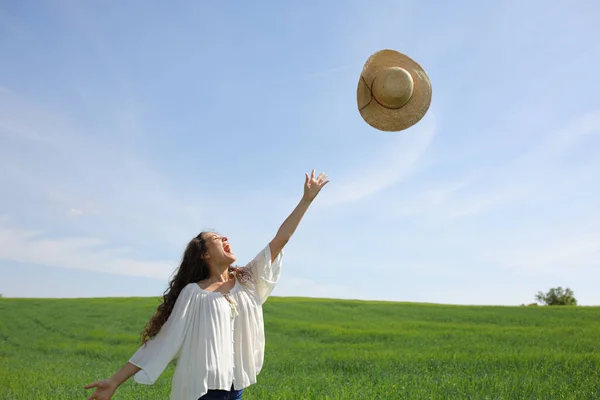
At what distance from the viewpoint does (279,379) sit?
11.6 metres

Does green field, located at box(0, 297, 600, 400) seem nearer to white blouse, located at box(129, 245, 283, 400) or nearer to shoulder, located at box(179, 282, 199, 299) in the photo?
white blouse, located at box(129, 245, 283, 400)

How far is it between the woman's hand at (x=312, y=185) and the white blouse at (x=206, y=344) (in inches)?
39.5

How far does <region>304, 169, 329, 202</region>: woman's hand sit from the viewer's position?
16.3 feet

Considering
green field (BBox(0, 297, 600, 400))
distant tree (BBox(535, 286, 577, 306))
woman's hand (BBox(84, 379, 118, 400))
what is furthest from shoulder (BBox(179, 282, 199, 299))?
distant tree (BBox(535, 286, 577, 306))

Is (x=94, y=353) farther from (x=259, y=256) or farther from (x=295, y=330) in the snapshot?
(x=259, y=256)

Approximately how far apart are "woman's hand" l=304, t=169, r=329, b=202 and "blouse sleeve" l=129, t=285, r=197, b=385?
4.33 ft

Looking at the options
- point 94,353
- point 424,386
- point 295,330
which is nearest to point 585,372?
point 424,386

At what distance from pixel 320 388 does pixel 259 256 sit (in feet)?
19.8

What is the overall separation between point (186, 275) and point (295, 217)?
1.10 meters

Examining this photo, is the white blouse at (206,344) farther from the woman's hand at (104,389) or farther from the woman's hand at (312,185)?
the woman's hand at (312,185)

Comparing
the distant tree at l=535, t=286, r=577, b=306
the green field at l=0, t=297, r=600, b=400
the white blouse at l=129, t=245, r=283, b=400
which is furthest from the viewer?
the distant tree at l=535, t=286, r=577, b=306

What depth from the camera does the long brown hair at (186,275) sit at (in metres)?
4.74

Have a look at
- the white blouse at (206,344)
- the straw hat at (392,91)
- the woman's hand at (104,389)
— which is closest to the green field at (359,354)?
the white blouse at (206,344)

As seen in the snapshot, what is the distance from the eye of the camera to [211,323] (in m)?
4.45
